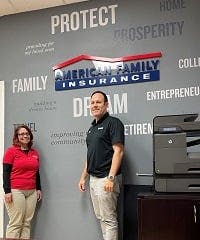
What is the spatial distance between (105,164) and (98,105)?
1.72ft

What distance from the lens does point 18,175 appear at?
3.20 m

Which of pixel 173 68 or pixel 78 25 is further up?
pixel 78 25

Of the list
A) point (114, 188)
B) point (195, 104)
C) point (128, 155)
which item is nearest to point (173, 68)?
point (195, 104)

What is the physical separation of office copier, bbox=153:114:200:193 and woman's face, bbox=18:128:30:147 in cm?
148

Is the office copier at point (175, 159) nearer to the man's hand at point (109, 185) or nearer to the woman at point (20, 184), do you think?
the man's hand at point (109, 185)

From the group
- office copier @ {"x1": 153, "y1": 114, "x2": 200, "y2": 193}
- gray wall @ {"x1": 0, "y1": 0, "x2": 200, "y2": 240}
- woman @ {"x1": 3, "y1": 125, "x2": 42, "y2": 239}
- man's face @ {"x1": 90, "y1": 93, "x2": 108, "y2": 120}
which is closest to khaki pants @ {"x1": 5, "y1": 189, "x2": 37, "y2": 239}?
woman @ {"x1": 3, "y1": 125, "x2": 42, "y2": 239}

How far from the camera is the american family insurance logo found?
310 centimetres

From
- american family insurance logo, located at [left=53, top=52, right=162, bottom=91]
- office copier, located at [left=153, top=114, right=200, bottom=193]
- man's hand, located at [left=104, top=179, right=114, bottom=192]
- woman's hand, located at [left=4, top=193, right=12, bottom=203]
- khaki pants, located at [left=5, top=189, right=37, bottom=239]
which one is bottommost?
khaki pants, located at [left=5, top=189, right=37, bottom=239]

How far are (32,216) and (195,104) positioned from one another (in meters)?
1.91

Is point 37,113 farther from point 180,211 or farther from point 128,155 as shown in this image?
point 180,211

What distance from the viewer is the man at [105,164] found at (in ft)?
9.18

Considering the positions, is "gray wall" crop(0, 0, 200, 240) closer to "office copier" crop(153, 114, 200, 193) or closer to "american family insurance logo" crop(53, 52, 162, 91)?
"american family insurance logo" crop(53, 52, 162, 91)

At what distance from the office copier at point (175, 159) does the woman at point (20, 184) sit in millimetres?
1450

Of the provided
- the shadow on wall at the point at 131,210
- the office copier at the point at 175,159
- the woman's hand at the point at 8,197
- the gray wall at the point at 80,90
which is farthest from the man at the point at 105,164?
the woman's hand at the point at 8,197
